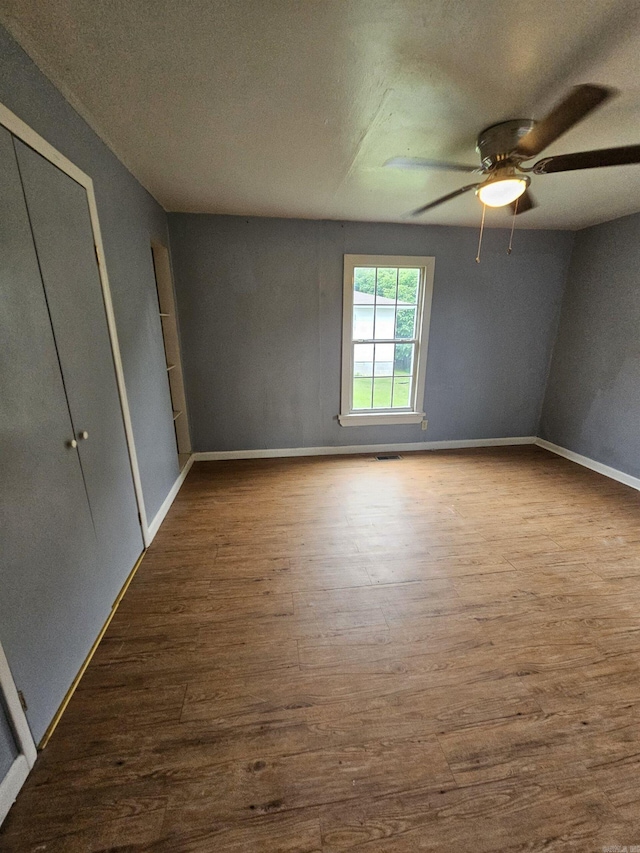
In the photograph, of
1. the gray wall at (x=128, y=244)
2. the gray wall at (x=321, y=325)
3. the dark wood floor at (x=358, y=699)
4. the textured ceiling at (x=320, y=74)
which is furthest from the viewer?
the gray wall at (x=321, y=325)

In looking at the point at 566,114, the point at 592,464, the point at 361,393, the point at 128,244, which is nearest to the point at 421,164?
the point at 566,114

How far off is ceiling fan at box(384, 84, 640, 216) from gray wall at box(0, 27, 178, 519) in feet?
4.98

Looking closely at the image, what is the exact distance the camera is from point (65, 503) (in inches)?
53.4

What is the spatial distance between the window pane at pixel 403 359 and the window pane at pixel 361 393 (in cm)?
A: 35

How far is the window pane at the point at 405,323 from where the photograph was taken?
12.0ft

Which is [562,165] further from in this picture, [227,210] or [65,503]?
[65,503]

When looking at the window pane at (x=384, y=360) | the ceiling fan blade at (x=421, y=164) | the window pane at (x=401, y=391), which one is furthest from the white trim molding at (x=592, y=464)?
the ceiling fan blade at (x=421, y=164)

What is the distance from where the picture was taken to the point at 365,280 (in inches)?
138

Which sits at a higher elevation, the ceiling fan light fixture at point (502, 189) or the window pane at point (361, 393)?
the ceiling fan light fixture at point (502, 189)

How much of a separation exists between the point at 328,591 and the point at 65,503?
4.56 ft

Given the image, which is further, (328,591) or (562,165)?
(328,591)

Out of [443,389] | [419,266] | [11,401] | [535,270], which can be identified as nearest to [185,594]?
[11,401]

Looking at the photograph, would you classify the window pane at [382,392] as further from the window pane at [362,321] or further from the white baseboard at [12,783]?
the white baseboard at [12,783]

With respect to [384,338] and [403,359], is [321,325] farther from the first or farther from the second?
[403,359]
